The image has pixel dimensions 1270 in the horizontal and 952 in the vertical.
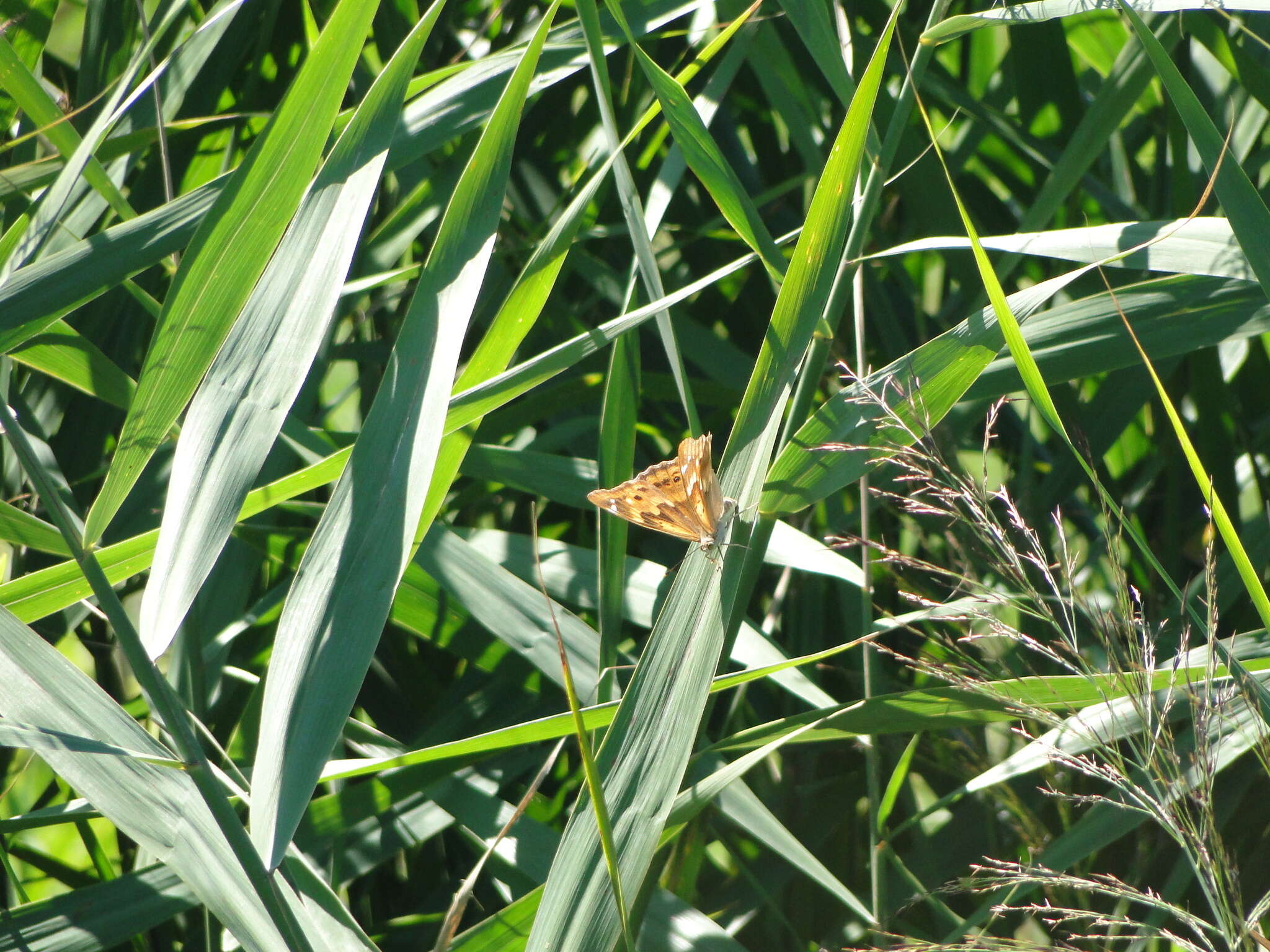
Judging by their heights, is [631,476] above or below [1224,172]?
below

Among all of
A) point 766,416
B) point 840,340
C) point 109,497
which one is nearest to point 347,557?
point 109,497

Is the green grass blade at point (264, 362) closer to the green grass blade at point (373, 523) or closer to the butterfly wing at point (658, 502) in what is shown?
the green grass blade at point (373, 523)

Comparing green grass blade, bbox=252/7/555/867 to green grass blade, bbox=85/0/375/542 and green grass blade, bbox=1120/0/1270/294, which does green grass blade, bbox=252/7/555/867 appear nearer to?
green grass blade, bbox=85/0/375/542

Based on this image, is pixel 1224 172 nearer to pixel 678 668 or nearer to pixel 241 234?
pixel 678 668

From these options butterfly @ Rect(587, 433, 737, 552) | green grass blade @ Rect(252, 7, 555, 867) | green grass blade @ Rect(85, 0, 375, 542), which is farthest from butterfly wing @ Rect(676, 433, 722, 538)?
green grass blade @ Rect(85, 0, 375, 542)

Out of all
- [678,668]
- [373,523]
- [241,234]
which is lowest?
[678,668]

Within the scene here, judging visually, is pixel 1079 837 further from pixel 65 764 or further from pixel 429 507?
pixel 65 764

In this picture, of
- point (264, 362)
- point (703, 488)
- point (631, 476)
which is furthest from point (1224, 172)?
point (264, 362)

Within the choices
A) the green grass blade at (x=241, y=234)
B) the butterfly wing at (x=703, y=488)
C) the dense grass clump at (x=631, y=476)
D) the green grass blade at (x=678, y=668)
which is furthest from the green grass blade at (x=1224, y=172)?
the green grass blade at (x=241, y=234)

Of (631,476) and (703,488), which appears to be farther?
(631,476)
